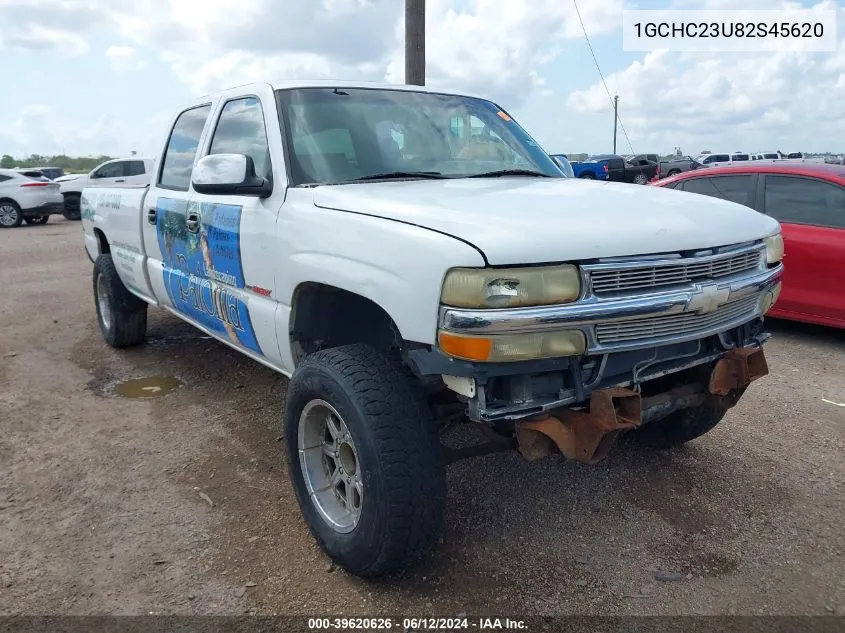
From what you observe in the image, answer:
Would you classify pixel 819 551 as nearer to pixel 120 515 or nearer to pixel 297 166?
pixel 297 166

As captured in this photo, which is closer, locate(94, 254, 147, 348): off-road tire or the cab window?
the cab window

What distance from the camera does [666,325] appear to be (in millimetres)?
2559

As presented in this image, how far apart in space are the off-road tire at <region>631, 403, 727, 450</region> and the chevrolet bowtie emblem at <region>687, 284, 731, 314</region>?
90cm

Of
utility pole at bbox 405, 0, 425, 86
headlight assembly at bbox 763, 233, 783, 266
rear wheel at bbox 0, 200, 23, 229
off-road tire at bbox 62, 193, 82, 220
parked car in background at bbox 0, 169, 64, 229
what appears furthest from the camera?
off-road tire at bbox 62, 193, 82, 220

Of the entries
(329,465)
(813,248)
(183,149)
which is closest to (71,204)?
(183,149)

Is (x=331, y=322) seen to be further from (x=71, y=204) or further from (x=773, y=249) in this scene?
(x=71, y=204)

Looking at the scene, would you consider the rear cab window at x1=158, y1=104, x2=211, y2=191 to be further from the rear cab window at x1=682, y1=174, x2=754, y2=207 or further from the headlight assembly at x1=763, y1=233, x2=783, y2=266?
the rear cab window at x1=682, y1=174, x2=754, y2=207

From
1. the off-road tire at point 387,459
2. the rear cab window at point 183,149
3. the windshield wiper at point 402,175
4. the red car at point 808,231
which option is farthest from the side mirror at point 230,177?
the red car at point 808,231

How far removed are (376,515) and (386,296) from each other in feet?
2.59

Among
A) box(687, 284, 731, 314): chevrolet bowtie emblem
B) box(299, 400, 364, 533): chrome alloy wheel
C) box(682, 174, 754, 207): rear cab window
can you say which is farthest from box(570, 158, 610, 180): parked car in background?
box(299, 400, 364, 533): chrome alloy wheel

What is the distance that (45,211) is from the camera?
18.8 meters

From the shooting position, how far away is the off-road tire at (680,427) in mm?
3576

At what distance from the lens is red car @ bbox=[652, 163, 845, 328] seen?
19.2ft

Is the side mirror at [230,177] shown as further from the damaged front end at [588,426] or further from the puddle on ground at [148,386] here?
the puddle on ground at [148,386]
